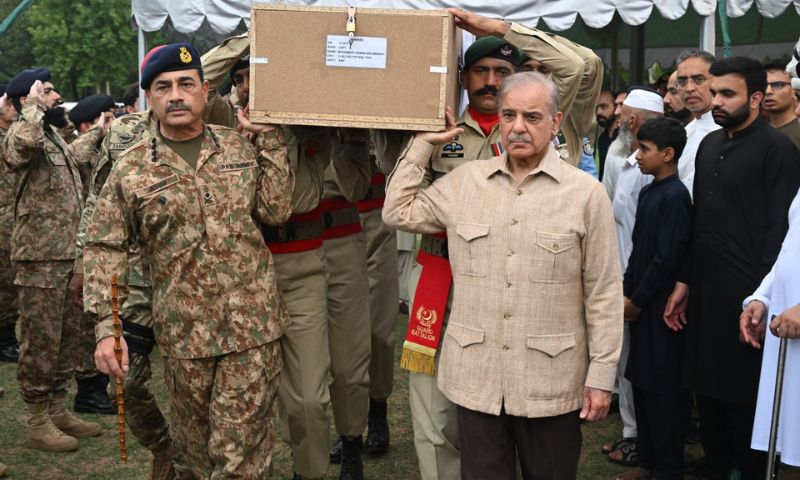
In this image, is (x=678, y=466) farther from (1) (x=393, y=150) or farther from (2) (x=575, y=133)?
(1) (x=393, y=150)

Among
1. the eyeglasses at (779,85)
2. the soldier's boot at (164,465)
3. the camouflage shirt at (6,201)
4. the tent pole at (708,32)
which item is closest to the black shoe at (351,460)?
the soldier's boot at (164,465)

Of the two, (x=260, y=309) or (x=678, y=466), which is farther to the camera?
(x=678, y=466)

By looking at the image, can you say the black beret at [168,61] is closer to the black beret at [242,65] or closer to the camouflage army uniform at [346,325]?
the black beret at [242,65]

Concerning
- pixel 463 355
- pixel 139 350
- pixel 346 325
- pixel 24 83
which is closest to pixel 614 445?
pixel 346 325

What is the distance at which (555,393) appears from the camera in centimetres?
346

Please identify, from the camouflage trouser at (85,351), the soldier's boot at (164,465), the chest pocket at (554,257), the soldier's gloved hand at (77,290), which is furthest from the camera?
the camouflage trouser at (85,351)

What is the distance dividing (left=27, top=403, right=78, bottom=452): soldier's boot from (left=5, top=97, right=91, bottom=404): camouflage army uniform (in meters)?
0.08

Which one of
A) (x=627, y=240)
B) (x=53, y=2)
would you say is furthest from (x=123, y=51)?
(x=627, y=240)

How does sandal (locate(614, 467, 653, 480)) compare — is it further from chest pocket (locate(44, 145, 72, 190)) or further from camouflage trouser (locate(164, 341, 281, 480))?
chest pocket (locate(44, 145, 72, 190))

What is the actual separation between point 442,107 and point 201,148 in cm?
107

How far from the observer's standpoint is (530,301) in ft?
11.3

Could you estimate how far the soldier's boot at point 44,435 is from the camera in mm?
5816

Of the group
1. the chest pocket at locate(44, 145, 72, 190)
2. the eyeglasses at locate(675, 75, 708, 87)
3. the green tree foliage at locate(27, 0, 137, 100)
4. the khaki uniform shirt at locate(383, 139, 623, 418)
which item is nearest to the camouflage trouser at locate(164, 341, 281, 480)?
the khaki uniform shirt at locate(383, 139, 623, 418)

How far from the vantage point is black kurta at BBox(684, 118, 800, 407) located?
4.48 meters
